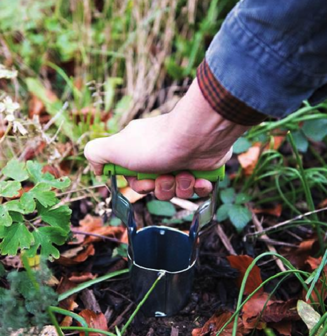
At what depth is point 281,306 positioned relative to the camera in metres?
1.51

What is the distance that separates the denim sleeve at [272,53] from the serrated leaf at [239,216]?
2.26ft

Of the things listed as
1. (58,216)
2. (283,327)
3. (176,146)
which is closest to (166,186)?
(176,146)

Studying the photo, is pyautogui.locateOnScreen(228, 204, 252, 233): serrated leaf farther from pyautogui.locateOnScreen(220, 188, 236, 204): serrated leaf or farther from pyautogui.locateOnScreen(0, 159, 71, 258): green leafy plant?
pyautogui.locateOnScreen(0, 159, 71, 258): green leafy plant

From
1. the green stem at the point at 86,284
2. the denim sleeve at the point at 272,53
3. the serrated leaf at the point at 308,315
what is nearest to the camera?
the denim sleeve at the point at 272,53

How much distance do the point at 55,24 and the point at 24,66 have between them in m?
0.30

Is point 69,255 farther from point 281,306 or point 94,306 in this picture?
point 281,306

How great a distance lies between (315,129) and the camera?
1.92 metres

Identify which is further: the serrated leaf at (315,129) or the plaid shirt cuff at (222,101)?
the serrated leaf at (315,129)

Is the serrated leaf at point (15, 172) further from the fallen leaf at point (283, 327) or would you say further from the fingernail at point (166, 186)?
the fallen leaf at point (283, 327)

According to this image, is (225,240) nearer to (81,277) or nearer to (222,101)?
(81,277)

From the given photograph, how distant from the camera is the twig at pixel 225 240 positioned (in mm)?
1779

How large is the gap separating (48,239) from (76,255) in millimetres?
322

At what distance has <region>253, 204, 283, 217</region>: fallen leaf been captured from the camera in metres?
1.90

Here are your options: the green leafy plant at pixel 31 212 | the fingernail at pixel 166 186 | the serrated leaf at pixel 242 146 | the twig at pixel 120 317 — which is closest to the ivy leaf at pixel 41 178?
the green leafy plant at pixel 31 212
